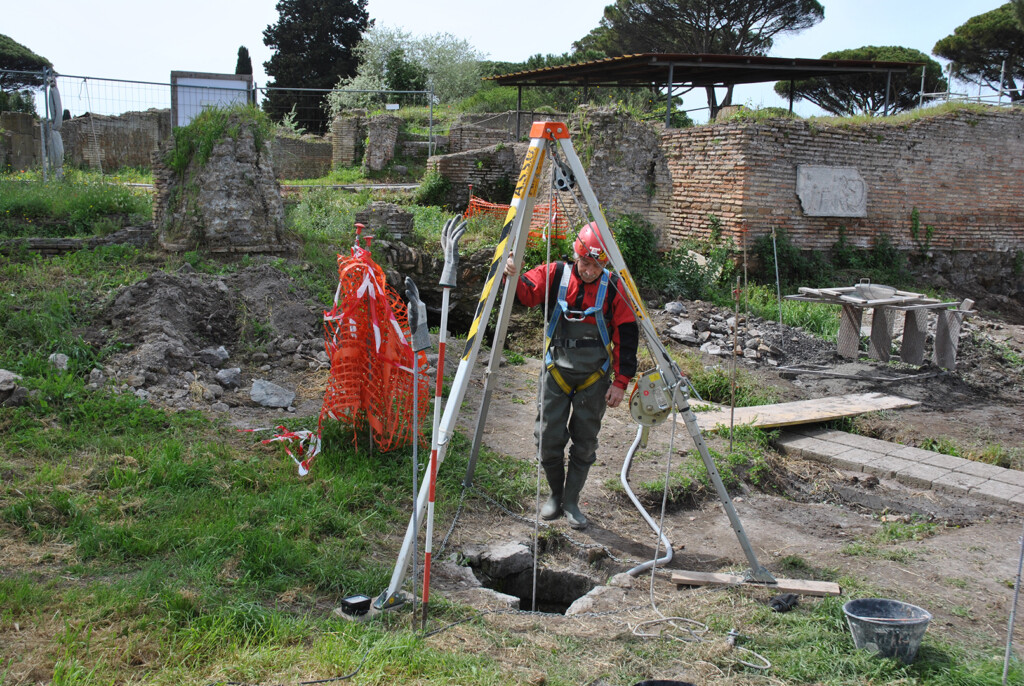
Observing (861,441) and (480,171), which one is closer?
(861,441)

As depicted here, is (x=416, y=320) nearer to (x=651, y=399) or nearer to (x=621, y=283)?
(x=621, y=283)

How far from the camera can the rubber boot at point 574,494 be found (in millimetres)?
4910

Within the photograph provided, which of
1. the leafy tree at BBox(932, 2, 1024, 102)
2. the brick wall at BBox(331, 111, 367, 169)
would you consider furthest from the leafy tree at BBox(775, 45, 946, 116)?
the brick wall at BBox(331, 111, 367, 169)

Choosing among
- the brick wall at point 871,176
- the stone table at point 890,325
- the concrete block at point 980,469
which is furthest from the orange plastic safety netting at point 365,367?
the brick wall at point 871,176

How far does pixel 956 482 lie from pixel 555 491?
3.39m

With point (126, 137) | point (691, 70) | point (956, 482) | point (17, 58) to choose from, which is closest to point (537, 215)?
point (691, 70)

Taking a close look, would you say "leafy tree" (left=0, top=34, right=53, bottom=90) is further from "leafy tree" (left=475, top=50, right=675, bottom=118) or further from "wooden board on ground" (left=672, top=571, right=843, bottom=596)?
"wooden board on ground" (left=672, top=571, right=843, bottom=596)

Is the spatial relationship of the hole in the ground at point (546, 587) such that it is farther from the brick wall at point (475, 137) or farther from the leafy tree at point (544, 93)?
the leafy tree at point (544, 93)

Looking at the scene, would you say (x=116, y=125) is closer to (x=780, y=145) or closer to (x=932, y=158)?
(x=780, y=145)

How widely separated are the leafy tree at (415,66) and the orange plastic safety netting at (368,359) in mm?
27680

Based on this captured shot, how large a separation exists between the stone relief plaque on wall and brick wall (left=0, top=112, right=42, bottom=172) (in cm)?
1689

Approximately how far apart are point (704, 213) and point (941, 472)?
25.9 feet

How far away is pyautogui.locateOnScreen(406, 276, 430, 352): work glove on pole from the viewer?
3.30 meters

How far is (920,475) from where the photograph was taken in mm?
6094
